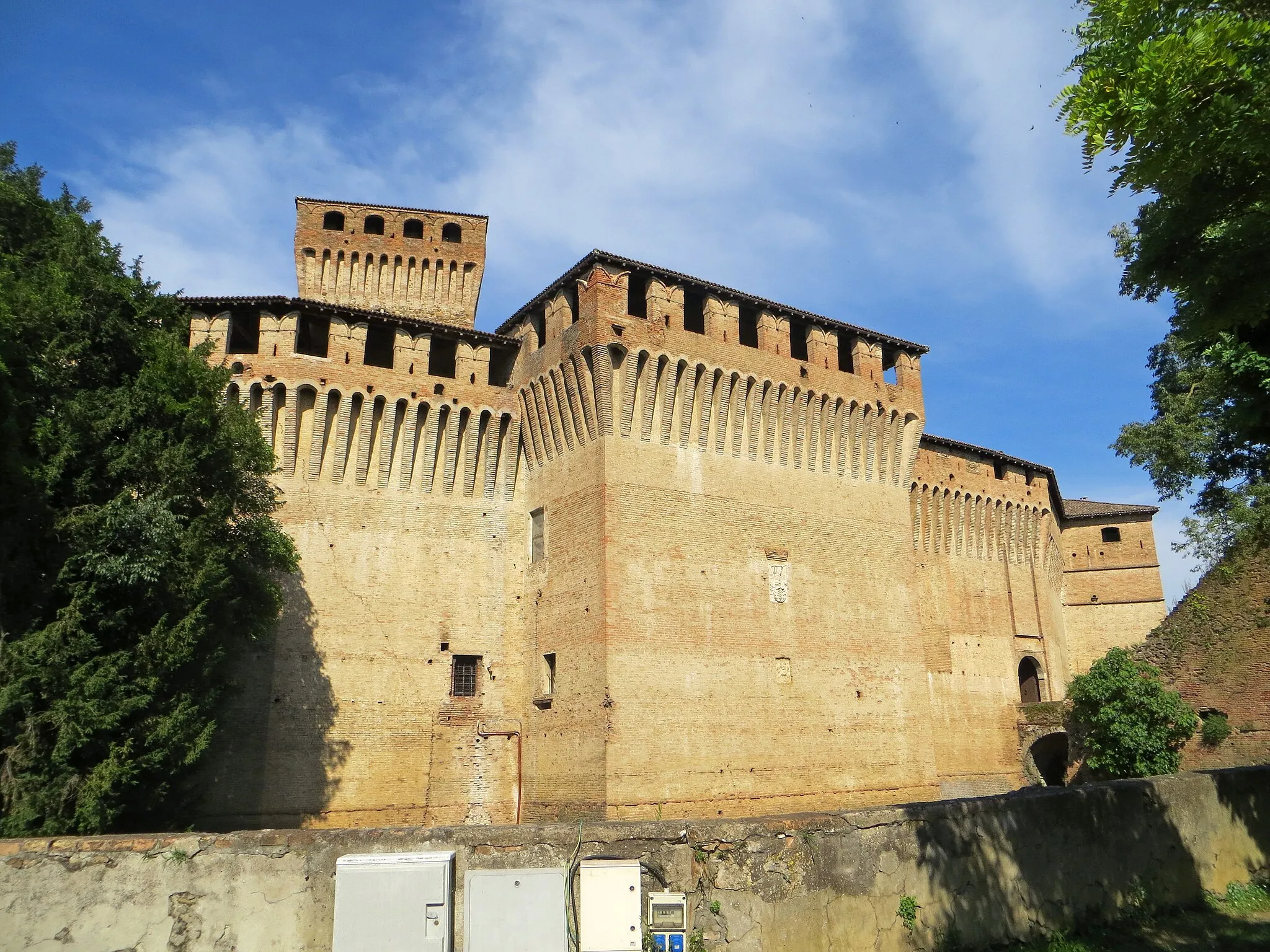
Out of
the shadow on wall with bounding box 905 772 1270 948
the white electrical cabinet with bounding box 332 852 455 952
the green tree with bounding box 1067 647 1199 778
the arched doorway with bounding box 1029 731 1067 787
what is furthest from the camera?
the arched doorway with bounding box 1029 731 1067 787

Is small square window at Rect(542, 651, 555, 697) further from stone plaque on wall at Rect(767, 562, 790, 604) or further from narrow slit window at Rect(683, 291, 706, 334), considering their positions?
narrow slit window at Rect(683, 291, 706, 334)

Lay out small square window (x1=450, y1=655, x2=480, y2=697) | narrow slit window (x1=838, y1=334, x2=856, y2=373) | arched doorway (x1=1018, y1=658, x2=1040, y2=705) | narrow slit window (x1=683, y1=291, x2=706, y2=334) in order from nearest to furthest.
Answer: small square window (x1=450, y1=655, x2=480, y2=697)
narrow slit window (x1=683, y1=291, x2=706, y2=334)
narrow slit window (x1=838, y1=334, x2=856, y2=373)
arched doorway (x1=1018, y1=658, x2=1040, y2=705)

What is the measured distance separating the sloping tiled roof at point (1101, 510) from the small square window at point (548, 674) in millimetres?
22199

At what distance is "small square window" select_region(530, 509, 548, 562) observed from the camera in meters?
19.0

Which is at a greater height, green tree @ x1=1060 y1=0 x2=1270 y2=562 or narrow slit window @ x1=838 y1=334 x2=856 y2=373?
narrow slit window @ x1=838 y1=334 x2=856 y2=373

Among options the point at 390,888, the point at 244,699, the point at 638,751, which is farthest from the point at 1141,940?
the point at 244,699

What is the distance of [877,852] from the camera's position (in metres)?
7.14

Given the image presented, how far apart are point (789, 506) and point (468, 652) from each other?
7.77 m

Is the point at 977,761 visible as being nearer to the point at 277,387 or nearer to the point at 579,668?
the point at 579,668

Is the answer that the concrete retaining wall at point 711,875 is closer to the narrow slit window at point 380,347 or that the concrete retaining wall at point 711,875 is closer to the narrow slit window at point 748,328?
the narrow slit window at point 748,328

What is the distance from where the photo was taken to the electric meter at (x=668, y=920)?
20.4 feet

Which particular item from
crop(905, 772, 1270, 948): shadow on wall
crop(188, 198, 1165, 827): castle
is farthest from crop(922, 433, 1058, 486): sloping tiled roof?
crop(905, 772, 1270, 948): shadow on wall

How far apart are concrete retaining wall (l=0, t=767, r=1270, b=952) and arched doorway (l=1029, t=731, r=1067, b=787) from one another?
62.9ft

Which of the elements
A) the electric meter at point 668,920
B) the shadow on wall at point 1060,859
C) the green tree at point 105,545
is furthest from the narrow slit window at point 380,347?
the shadow on wall at point 1060,859
